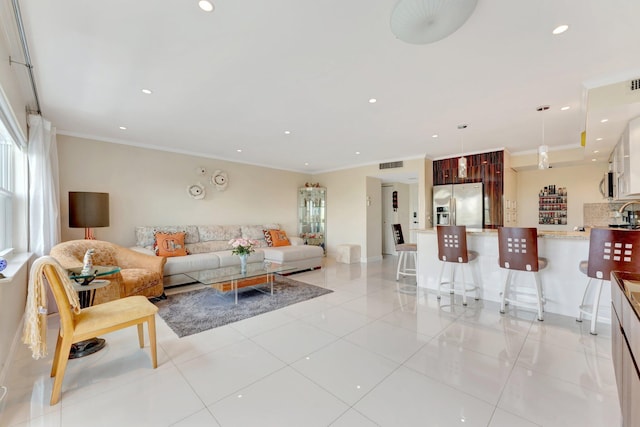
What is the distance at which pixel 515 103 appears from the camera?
9.78ft

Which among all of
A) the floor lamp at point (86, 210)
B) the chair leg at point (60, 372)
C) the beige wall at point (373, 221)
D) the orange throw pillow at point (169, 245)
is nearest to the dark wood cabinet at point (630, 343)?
the chair leg at point (60, 372)

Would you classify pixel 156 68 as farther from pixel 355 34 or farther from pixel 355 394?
pixel 355 394

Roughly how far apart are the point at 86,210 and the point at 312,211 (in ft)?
16.0

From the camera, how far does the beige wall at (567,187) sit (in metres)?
5.35

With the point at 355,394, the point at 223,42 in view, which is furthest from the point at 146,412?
the point at 223,42

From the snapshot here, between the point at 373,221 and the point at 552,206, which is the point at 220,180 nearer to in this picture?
the point at 373,221

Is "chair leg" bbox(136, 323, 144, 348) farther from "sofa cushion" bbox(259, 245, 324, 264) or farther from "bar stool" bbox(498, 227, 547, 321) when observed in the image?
"bar stool" bbox(498, 227, 547, 321)

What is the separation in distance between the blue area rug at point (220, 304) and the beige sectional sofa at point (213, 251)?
385 millimetres

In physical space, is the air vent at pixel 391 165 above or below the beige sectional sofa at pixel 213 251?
above

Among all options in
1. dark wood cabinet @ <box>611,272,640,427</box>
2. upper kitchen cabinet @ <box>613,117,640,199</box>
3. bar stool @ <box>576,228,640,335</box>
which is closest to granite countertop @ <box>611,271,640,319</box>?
dark wood cabinet @ <box>611,272,640,427</box>

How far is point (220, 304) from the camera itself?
3430 millimetres

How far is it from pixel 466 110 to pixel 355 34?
2061 millimetres

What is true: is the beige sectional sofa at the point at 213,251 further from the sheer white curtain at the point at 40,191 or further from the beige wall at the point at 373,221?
the beige wall at the point at 373,221

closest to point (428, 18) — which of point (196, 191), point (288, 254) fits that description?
point (288, 254)
